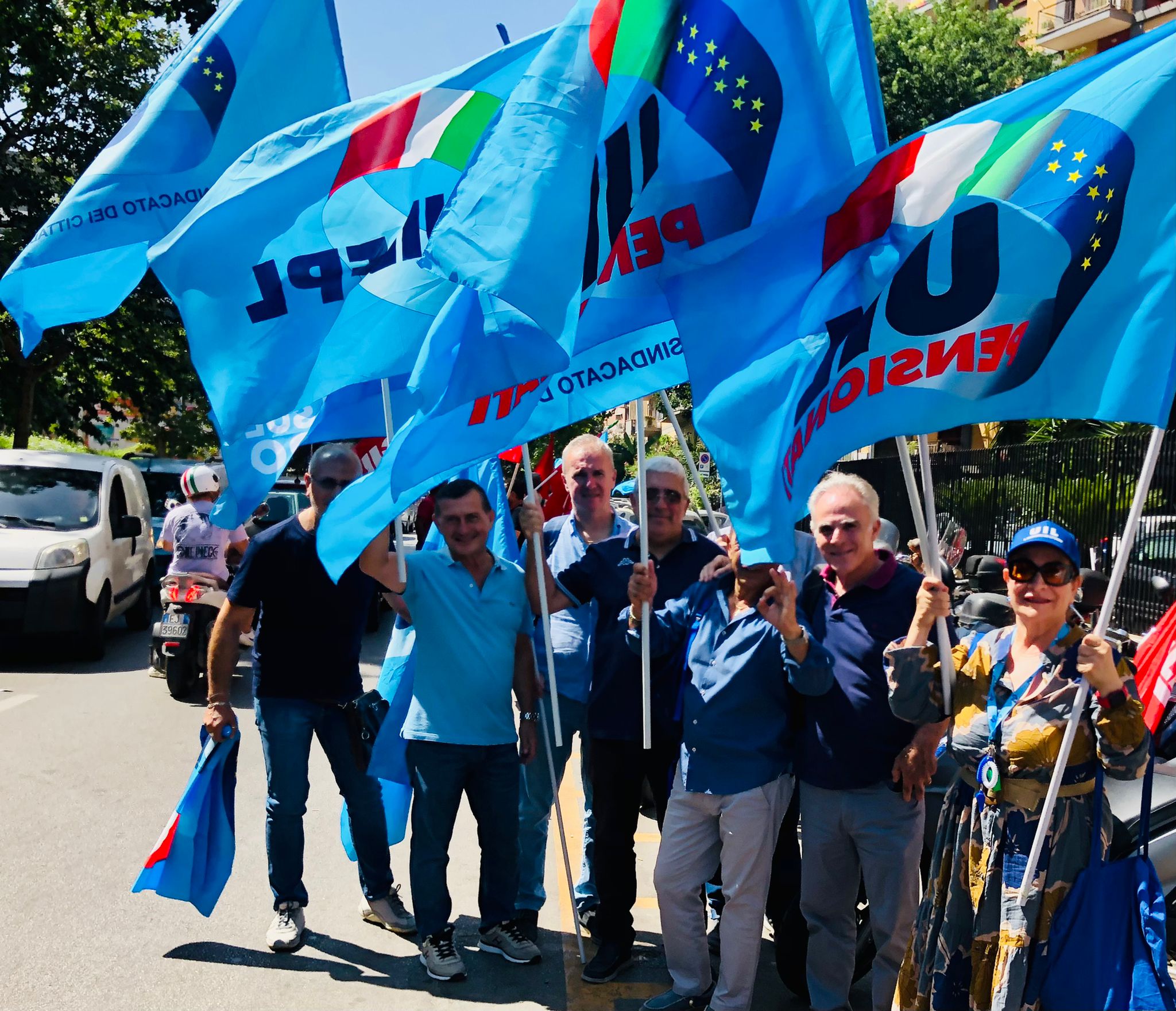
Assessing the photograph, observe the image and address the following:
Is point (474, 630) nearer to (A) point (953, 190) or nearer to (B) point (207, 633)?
(A) point (953, 190)

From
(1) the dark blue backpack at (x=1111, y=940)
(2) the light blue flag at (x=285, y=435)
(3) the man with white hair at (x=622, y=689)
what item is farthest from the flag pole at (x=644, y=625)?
(1) the dark blue backpack at (x=1111, y=940)

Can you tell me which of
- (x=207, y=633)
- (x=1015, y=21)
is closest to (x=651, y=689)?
(x=207, y=633)

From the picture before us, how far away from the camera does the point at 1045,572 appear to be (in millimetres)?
3498

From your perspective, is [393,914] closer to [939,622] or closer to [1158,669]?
[939,622]

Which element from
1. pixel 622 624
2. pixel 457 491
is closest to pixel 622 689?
pixel 622 624

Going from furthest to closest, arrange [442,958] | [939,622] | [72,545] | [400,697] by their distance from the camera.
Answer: [72,545] → [400,697] → [442,958] → [939,622]

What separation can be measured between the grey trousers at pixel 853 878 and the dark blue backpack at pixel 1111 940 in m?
0.84

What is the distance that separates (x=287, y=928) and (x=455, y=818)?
868 mm

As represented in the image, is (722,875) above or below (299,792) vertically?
below

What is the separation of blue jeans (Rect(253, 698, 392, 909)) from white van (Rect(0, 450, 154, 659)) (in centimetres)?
684

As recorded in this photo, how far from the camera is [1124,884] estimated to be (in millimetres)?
3340

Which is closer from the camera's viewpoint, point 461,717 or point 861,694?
point 861,694

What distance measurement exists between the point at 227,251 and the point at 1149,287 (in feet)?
11.0

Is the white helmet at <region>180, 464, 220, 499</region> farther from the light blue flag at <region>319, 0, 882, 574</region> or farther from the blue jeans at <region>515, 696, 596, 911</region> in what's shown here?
the light blue flag at <region>319, 0, 882, 574</region>
